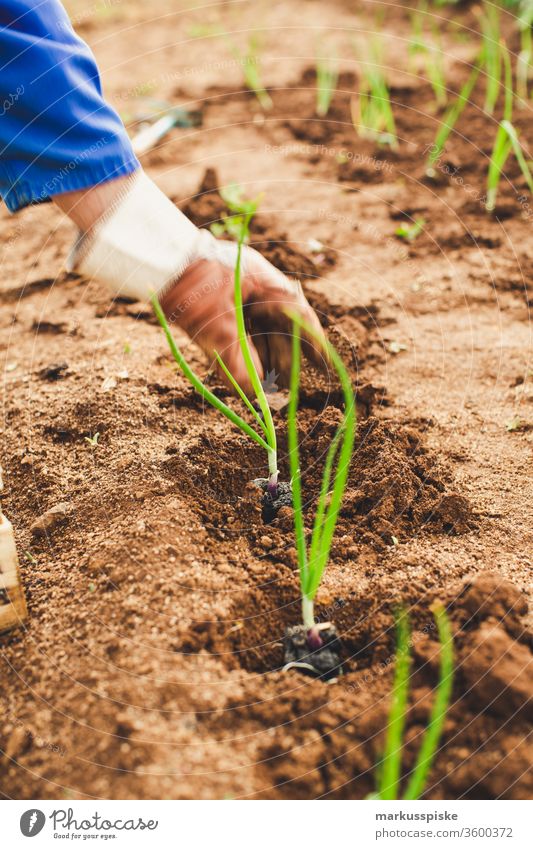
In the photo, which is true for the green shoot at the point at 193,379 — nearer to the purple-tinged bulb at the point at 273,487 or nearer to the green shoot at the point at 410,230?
the purple-tinged bulb at the point at 273,487

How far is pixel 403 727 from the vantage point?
101cm

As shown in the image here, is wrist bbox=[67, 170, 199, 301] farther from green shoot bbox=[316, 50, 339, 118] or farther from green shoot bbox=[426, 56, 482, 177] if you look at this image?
green shoot bbox=[316, 50, 339, 118]

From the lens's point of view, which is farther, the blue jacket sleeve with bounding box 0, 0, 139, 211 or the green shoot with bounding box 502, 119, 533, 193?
the green shoot with bounding box 502, 119, 533, 193

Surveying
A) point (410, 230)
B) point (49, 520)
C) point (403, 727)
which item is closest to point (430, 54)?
point (410, 230)

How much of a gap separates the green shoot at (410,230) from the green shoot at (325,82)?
85cm

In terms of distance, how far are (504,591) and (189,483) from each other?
25.6 inches

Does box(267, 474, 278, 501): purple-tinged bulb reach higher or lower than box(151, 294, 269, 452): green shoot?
lower

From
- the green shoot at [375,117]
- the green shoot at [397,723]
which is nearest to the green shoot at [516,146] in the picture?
the green shoot at [375,117]

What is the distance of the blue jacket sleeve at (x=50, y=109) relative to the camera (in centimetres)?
122

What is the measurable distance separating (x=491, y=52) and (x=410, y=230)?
853 millimetres

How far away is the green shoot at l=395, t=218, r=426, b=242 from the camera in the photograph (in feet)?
7.69

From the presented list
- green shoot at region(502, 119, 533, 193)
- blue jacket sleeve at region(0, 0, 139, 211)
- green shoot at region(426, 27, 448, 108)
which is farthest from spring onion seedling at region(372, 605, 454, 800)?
green shoot at region(426, 27, 448, 108)

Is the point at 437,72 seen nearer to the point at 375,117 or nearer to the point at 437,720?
the point at 375,117

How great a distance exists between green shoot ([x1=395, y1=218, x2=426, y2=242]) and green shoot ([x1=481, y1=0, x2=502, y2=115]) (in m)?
0.54
